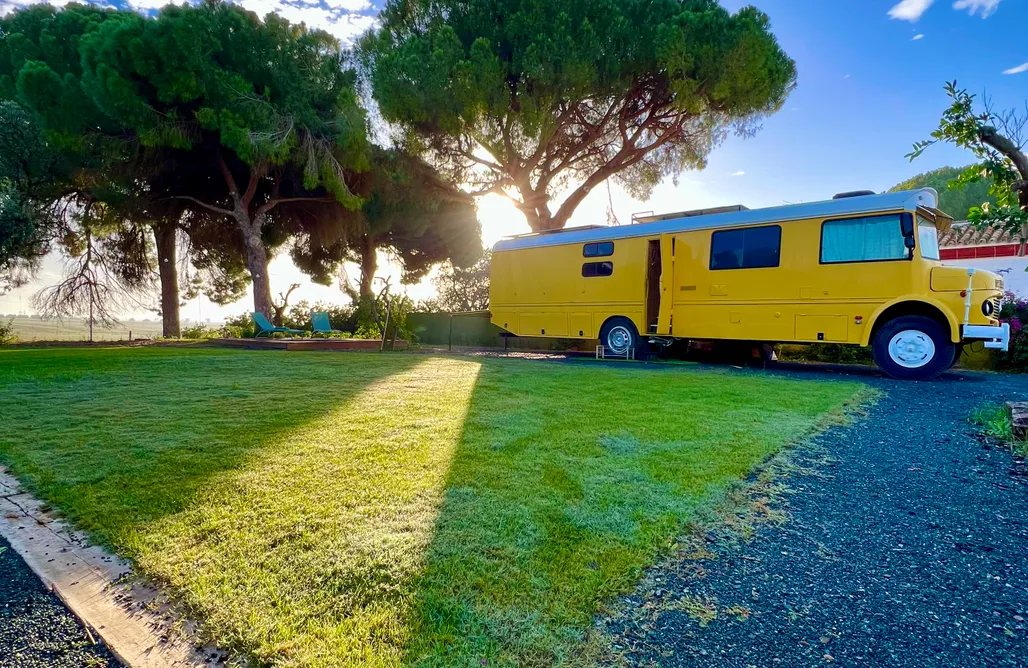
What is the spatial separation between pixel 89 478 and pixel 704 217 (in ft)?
26.6

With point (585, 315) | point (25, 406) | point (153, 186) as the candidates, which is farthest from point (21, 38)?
point (585, 315)

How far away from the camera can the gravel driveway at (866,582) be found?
139 centimetres

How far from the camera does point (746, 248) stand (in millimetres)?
7695

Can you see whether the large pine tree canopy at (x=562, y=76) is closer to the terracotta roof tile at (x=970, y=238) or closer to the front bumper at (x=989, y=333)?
the terracotta roof tile at (x=970, y=238)

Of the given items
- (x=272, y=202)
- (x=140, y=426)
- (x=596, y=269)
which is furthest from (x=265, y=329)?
(x=140, y=426)

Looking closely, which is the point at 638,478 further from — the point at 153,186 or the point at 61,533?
the point at 153,186

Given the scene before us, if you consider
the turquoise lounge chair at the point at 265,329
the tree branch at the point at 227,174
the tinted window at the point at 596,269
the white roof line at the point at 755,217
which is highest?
the tree branch at the point at 227,174

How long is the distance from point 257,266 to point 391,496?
13.4 meters

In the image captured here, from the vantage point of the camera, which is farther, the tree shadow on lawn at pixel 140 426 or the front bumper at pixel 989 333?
the front bumper at pixel 989 333

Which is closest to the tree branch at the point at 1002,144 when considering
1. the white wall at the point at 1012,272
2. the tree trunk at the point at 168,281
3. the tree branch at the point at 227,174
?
the white wall at the point at 1012,272

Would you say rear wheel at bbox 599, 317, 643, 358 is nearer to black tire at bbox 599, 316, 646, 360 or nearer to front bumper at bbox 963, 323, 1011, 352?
black tire at bbox 599, 316, 646, 360

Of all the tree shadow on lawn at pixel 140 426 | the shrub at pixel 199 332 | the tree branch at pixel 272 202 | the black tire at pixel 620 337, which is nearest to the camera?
the tree shadow on lawn at pixel 140 426

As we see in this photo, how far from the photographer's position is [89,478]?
2.43m

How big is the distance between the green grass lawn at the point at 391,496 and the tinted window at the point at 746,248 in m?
3.68
